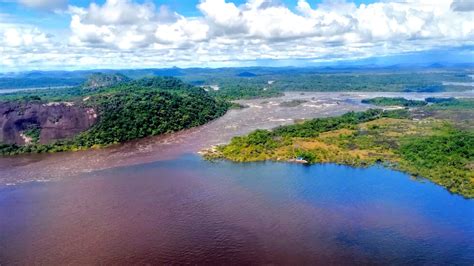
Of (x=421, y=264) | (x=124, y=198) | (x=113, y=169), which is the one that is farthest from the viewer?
(x=113, y=169)

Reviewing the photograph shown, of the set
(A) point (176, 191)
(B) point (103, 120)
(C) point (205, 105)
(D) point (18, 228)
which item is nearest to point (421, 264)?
(A) point (176, 191)

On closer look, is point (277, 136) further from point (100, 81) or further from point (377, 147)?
point (100, 81)

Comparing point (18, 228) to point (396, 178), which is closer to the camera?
point (18, 228)

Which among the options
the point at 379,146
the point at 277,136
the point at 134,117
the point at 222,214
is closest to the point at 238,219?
the point at 222,214

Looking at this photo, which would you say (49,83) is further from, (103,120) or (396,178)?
(396,178)

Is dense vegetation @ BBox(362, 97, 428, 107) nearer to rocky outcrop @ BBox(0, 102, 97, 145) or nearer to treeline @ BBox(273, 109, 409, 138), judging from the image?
treeline @ BBox(273, 109, 409, 138)
